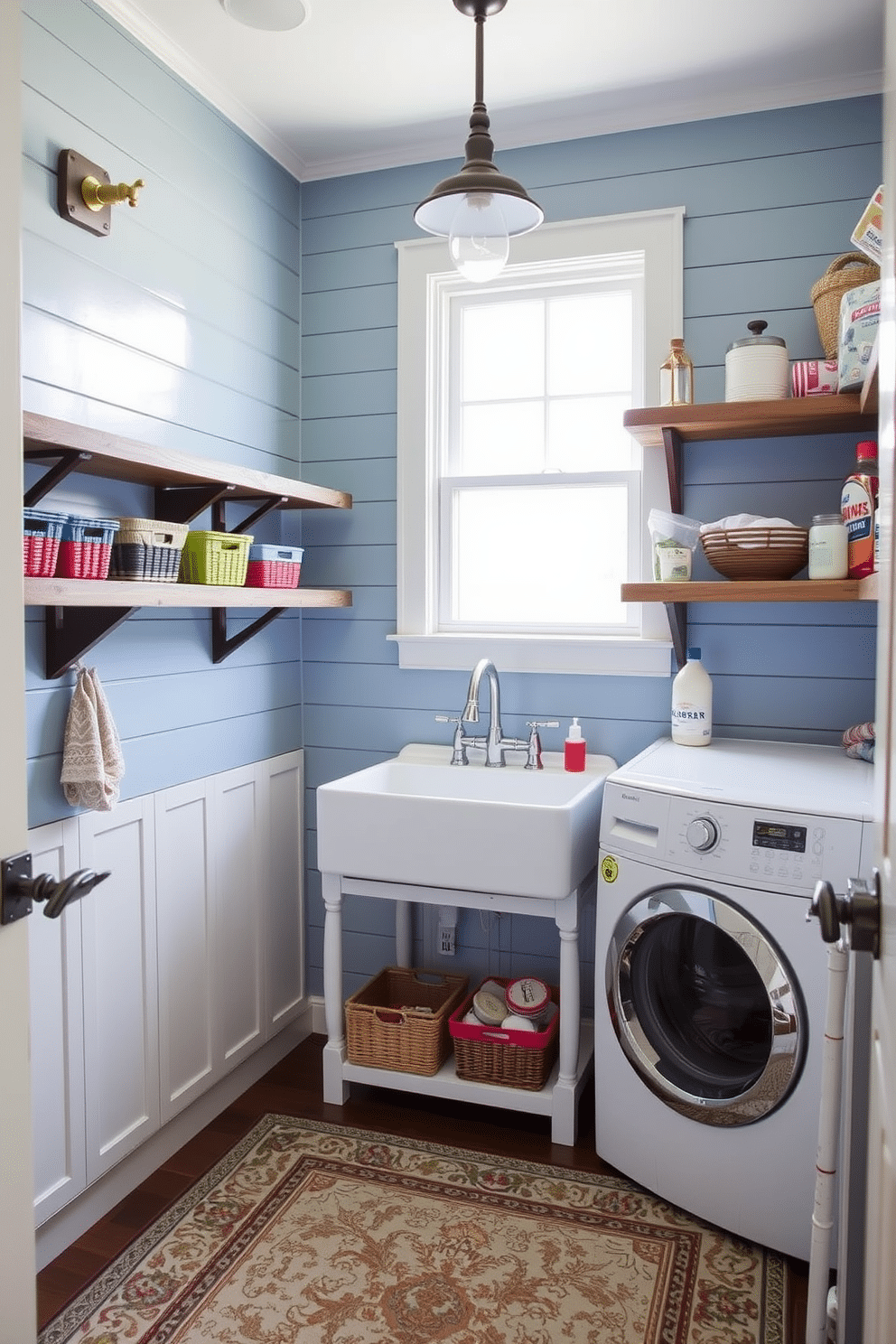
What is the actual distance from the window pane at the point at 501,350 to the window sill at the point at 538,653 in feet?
2.42

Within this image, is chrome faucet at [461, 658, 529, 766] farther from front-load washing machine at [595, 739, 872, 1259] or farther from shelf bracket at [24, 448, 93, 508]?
shelf bracket at [24, 448, 93, 508]

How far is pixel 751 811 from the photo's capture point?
6.39ft

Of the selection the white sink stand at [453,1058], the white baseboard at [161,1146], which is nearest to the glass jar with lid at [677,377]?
the white sink stand at [453,1058]

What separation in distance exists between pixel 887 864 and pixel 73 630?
5.24ft

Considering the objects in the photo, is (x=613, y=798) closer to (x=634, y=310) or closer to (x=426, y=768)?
(x=426, y=768)

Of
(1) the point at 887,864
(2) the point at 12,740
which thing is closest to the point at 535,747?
(2) the point at 12,740

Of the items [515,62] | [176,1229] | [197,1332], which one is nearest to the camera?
[197,1332]

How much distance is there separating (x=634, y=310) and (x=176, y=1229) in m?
2.57

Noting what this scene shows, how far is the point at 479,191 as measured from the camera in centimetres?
173

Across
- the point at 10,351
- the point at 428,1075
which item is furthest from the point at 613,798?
the point at 10,351

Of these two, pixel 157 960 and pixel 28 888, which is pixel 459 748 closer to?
pixel 157 960

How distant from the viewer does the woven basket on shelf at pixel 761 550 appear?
231 centimetres

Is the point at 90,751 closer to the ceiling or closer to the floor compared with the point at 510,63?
closer to the floor

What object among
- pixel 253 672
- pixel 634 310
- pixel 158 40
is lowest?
pixel 253 672
